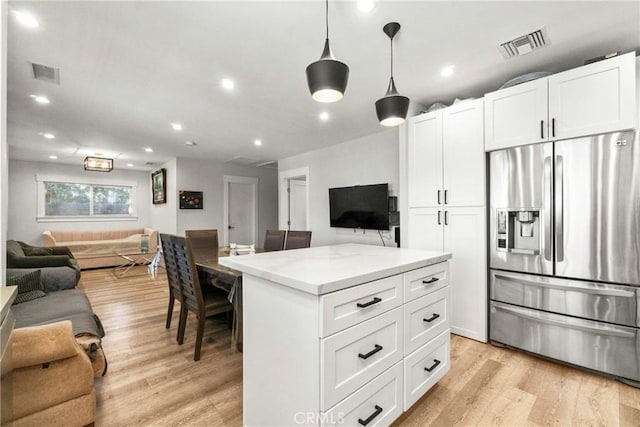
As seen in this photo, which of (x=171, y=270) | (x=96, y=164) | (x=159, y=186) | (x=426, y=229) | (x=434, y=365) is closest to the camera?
(x=434, y=365)

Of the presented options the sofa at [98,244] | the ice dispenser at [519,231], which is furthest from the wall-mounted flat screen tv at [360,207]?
the sofa at [98,244]

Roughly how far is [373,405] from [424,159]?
7.94 feet

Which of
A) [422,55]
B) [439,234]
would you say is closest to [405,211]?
[439,234]

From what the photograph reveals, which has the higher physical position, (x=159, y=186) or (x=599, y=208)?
(x=159, y=186)

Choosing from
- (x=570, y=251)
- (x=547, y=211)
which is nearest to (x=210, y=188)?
(x=547, y=211)

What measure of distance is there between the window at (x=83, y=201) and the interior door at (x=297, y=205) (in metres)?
4.70

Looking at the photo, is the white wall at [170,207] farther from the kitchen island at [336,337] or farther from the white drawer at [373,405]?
the white drawer at [373,405]

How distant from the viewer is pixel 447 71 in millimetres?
2457

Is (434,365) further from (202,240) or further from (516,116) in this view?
(202,240)

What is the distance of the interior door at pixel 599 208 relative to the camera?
1916 mm

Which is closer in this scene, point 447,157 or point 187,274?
point 187,274

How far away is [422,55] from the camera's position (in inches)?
86.6

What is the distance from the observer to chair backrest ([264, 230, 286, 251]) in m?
3.71

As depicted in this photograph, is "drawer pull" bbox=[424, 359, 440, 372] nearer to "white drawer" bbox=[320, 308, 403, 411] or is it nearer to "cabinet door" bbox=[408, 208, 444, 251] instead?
"white drawer" bbox=[320, 308, 403, 411]
